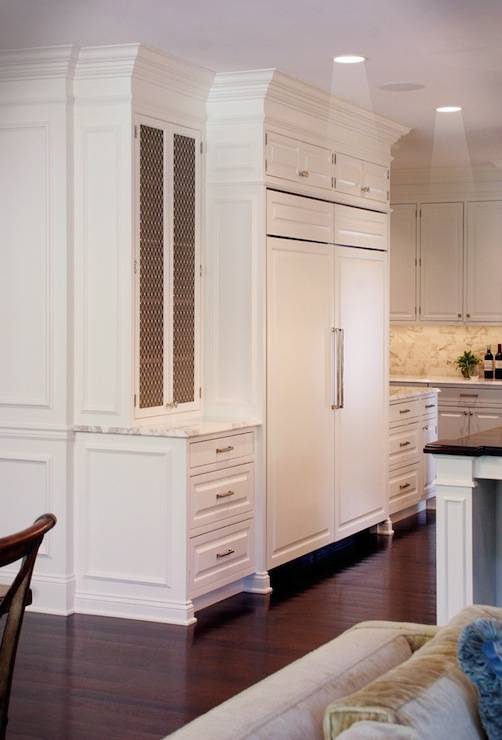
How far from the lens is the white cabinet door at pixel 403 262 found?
29.2ft

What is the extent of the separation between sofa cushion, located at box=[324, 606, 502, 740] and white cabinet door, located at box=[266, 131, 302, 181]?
13.4ft

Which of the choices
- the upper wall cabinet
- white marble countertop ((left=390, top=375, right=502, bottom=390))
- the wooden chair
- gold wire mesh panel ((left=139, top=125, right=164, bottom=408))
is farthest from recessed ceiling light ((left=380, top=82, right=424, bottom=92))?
the wooden chair

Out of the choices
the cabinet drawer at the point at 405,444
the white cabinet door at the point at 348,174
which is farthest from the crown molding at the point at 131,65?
the cabinet drawer at the point at 405,444

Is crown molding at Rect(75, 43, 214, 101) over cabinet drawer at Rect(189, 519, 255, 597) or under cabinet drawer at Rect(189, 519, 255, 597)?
over

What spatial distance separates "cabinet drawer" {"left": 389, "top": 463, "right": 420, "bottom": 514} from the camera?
7395 millimetres

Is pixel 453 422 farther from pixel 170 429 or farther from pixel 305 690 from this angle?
pixel 305 690

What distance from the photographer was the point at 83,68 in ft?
16.5

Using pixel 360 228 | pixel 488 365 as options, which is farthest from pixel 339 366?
pixel 488 365

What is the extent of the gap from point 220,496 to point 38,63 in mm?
2167

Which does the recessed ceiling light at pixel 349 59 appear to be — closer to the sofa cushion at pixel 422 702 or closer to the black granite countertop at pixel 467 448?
the black granite countertop at pixel 467 448

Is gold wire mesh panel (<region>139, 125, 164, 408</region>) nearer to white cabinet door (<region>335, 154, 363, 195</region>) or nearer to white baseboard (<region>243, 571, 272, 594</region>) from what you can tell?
white baseboard (<region>243, 571, 272, 594</region>)

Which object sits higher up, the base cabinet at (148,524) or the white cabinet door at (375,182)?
the white cabinet door at (375,182)

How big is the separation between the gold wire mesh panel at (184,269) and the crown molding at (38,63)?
64cm

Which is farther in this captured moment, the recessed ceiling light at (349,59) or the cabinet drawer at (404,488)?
the cabinet drawer at (404,488)
